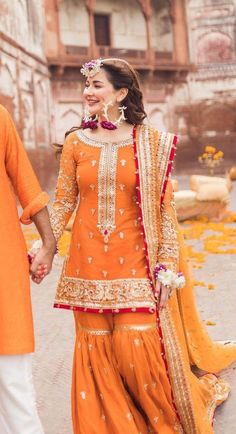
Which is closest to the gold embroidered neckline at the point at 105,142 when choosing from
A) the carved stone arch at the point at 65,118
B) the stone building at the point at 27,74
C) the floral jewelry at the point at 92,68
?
the floral jewelry at the point at 92,68

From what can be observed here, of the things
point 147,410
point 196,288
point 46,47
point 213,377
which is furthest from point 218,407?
point 46,47

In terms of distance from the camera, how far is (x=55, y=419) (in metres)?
2.86

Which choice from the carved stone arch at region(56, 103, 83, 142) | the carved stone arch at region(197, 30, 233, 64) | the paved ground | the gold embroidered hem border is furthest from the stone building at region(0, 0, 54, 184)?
the gold embroidered hem border

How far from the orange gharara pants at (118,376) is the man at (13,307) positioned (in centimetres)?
42

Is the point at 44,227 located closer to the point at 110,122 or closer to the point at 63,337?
the point at 110,122

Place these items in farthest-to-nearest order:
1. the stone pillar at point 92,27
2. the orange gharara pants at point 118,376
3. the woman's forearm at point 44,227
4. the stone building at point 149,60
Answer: the stone pillar at point 92,27 < the stone building at point 149,60 < the orange gharara pants at point 118,376 < the woman's forearm at point 44,227

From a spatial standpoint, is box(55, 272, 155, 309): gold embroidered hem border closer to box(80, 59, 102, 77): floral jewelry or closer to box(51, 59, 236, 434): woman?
box(51, 59, 236, 434): woman

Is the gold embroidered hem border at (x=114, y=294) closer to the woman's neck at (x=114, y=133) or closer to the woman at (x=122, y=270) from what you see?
the woman at (x=122, y=270)

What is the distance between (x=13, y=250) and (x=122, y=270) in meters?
0.57

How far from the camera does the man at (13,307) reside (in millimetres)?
1917

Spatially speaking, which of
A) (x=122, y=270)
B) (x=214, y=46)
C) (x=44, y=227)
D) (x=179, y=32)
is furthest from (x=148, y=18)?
(x=44, y=227)

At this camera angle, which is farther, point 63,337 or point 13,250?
point 63,337

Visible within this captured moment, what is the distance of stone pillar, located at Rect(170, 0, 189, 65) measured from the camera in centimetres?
1884

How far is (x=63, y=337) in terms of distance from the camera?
4.09 metres
